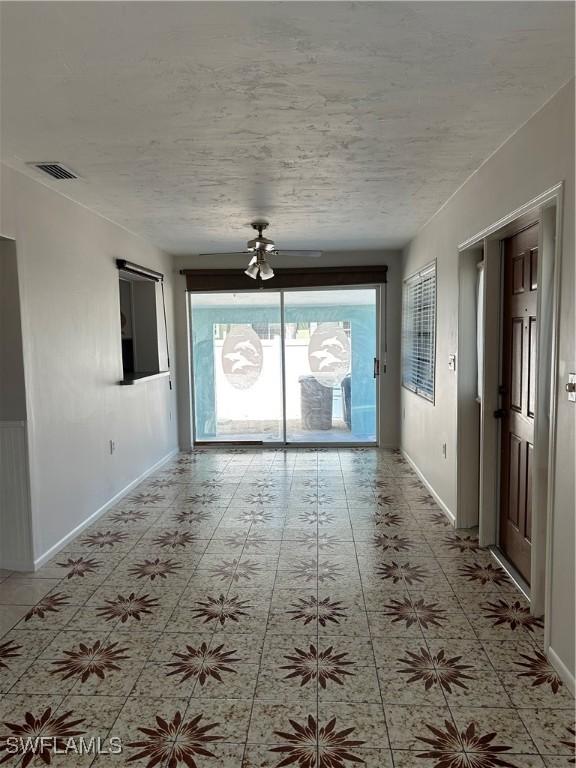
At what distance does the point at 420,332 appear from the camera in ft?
17.0

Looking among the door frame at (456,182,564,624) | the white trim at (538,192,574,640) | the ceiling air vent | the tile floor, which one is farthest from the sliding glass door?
the white trim at (538,192,574,640)

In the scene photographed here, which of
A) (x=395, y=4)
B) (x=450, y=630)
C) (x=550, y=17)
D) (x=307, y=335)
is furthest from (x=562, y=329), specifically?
(x=307, y=335)

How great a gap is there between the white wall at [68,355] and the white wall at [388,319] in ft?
4.92

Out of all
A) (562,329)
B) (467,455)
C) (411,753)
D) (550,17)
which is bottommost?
(411,753)

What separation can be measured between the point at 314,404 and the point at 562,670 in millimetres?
4755

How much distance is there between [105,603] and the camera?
9.14 feet

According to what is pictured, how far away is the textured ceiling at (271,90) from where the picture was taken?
1.66 meters

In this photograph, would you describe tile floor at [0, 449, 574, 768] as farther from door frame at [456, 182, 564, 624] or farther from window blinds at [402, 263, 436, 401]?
window blinds at [402, 263, 436, 401]

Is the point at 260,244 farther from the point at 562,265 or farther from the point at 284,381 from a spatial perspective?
the point at 562,265

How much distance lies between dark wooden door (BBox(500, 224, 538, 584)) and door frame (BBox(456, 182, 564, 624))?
0.22ft

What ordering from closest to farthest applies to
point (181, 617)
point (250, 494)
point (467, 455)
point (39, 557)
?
point (181, 617) → point (39, 557) → point (467, 455) → point (250, 494)

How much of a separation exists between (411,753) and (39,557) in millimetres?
2515

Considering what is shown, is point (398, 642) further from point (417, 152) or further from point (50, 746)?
point (417, 152)

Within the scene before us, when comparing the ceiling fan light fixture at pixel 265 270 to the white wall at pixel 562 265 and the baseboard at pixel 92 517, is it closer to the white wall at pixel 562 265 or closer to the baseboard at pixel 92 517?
the white wall at pixel 562 265
